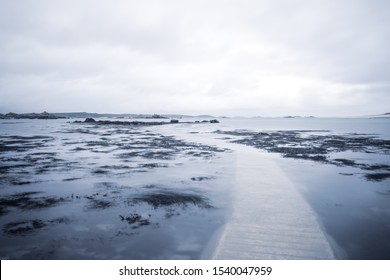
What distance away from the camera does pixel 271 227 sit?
631 cm

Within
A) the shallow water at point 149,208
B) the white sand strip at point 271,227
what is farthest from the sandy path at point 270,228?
the shallow water at point 149,208

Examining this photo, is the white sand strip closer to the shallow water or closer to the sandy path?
the sandy path

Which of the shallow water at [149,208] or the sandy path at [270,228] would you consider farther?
the shallow water at [149,208]

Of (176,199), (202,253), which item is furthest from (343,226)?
(176,199)

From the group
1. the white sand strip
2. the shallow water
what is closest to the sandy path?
the white sand strip

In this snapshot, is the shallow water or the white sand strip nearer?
the white sand strip

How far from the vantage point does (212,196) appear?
9.11 m

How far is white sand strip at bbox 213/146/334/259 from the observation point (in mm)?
5191

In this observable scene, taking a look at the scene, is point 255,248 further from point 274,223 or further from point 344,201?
point 344,201

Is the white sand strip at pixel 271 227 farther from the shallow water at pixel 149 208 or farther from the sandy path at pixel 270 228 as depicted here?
the shallow water at pixel 149 208

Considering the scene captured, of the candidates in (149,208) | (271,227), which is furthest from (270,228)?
(149,208)

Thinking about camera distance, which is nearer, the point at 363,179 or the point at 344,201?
the point at 344,201

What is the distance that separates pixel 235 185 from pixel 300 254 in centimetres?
546

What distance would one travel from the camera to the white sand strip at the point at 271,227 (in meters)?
5.19
